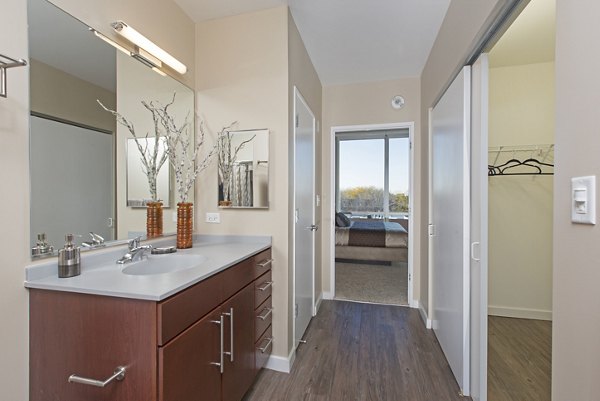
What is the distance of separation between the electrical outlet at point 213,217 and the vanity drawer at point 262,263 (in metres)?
0.49

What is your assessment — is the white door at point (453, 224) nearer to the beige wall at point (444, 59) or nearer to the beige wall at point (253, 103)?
the beige wall at point (444, 59)

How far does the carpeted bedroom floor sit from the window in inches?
79.7

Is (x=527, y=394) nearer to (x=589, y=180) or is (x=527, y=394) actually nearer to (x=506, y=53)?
(x=589, y=180)

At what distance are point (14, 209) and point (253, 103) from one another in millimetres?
1448

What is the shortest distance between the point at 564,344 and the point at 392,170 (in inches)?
232

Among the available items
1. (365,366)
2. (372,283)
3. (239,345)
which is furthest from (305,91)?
(372,283)

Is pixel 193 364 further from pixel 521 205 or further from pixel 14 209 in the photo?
pixel 521 205

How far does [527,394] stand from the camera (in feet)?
5.58

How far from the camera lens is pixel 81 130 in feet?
4.48

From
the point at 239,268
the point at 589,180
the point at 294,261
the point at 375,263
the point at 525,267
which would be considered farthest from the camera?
the point at 375,263

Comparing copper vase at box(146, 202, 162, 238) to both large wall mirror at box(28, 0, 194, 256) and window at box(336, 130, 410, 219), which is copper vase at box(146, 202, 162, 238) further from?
window at box(336, 130, 410, 219)

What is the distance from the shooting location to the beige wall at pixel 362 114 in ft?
10.1

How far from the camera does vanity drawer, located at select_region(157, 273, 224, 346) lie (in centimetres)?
→ 97

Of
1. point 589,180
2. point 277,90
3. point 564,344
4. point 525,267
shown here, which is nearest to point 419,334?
point 525,267
